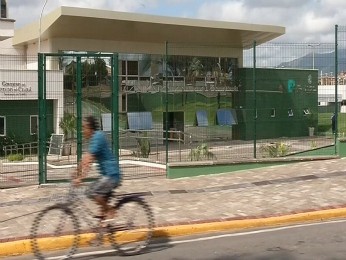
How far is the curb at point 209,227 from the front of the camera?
25.0 ft

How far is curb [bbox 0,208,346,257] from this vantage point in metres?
7.62

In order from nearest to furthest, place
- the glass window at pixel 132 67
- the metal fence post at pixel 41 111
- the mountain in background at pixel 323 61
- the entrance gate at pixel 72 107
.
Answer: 1. the metal fence post at pixel 41 111
2. the entrance gate at pixel 72 107
3. the mountain in background at pixel 323 61
4. the glass window at pixel 132 67

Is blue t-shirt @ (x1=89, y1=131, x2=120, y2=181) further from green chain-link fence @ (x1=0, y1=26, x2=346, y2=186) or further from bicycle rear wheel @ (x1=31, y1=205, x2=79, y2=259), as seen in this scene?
green chain-link fence @ (x1=0, y1=26, x2=346, y2=186)

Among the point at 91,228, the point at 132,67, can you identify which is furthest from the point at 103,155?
the point at 132,67

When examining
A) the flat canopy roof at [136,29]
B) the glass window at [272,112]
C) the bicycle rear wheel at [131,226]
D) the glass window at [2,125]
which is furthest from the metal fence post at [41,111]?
the glass window at [272,112]

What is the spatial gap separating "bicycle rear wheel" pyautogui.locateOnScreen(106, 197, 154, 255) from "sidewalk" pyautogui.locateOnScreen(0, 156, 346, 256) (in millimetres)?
1034

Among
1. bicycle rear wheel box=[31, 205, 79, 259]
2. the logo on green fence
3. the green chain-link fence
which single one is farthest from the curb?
the logo on green fence

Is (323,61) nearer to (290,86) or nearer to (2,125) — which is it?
(290,86)

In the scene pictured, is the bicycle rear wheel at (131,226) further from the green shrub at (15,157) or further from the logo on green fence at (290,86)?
the logo on green fence at (290,86)

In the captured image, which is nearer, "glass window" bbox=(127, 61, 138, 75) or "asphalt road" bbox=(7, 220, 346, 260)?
"asphalt road" bbox=(7, 220, 346, 260)

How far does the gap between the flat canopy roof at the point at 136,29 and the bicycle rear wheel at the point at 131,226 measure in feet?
63.7

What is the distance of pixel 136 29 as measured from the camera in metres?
29.0

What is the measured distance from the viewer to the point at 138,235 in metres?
7.79

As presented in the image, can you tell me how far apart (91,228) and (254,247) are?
7.43 ft
